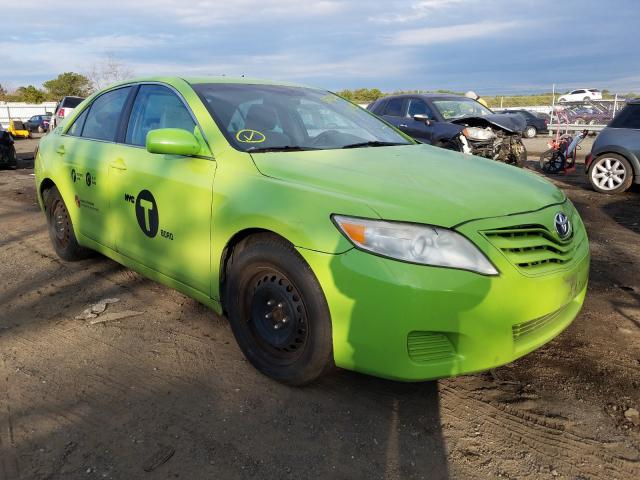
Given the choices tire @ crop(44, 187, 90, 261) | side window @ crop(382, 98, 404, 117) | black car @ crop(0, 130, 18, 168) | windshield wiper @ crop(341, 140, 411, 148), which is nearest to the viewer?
windshield wiper @ crop(341, 140, 411, 148)

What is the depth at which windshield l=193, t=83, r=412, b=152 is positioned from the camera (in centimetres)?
308

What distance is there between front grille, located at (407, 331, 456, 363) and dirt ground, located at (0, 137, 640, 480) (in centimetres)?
38

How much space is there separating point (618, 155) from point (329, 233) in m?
7.96

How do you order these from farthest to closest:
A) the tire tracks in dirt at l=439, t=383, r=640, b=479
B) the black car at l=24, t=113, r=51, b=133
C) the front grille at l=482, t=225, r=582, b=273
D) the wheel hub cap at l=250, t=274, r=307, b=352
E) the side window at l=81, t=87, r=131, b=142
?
the black car at l=24, t=113, r=51, b=133 < the side window at l=81, t=87, r=131, b=142 < the wheel hub cap at l=250, t=274, r=307, b=352 < the front grille at l=482, t=225, r=582, b=273 < the tire tracks in dirt at l=439, t=383, r=640, b=479

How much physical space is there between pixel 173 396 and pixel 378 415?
1057 millimetres

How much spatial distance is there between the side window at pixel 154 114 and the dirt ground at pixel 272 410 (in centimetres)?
128

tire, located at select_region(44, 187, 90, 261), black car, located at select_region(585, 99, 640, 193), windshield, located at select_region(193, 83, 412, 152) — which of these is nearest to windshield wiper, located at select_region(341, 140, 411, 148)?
windshield, located at select_region(193, 83, 412, 152)

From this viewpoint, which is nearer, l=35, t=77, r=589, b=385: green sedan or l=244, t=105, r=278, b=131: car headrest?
l=35, t=77, r=589, b=385: green sedan

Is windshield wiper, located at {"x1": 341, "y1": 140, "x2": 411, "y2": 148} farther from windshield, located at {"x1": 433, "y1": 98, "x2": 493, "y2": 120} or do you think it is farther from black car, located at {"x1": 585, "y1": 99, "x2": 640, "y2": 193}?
windshield, located at {"x1": 433, "y1": 98, "x2": 493, "y2": 120}

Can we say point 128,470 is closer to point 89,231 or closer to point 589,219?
point 89,231

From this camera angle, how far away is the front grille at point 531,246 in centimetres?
230

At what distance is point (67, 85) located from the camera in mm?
56500

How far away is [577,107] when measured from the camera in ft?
64.7

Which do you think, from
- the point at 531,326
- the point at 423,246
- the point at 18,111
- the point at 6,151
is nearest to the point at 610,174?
the point at 531,326
